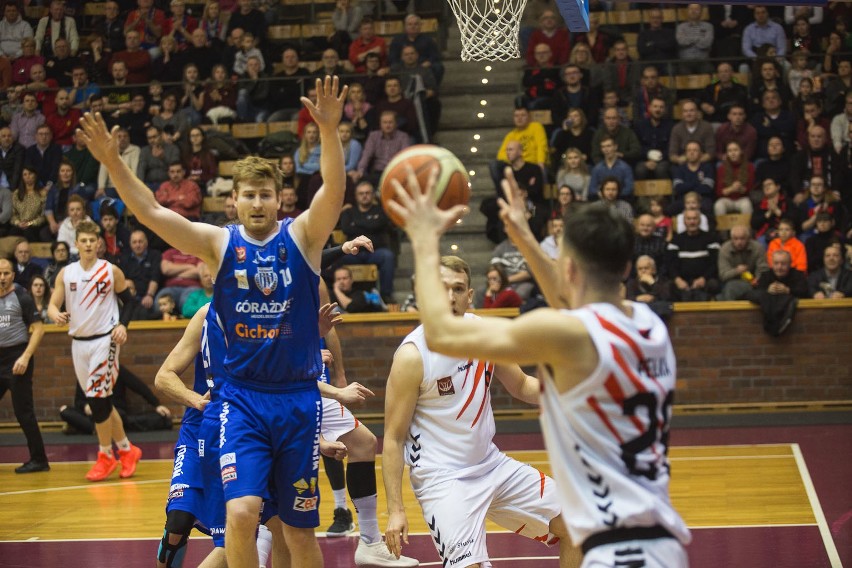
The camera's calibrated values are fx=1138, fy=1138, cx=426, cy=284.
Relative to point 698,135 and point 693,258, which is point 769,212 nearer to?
point 693,258

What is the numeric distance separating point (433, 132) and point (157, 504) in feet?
24.4

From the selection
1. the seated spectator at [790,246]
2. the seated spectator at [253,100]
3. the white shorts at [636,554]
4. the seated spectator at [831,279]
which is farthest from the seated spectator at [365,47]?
the white shorts at [636,554]

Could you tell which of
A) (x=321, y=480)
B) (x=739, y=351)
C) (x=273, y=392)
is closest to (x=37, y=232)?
(x=321, y=480)

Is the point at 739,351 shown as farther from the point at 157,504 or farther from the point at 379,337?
the point at 157,504

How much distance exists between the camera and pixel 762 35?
1461 cm

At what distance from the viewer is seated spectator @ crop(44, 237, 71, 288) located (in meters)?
13.1

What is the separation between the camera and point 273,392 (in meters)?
4.79

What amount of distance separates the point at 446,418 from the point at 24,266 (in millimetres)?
9804

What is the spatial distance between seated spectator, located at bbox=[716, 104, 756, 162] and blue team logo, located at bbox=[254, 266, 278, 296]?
31.4 feet

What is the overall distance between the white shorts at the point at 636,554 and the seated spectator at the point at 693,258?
30.2 ft

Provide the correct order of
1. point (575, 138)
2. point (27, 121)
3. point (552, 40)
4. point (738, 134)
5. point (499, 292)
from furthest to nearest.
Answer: point (27, 121) < point (552, 40) < point (575, 138) < point (738, 134) < point (499, 292)

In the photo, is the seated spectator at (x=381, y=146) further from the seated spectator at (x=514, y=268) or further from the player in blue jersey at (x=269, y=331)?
the player in blue jersey at (x=269, y=331)

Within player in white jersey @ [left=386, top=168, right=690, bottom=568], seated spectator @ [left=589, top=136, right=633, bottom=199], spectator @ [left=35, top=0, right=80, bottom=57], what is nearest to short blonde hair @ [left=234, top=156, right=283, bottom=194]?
player in white jersey @ [left=386, top=168, right=690, bottom=568]

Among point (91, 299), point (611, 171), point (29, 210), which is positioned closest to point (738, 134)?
point (611, 171)
